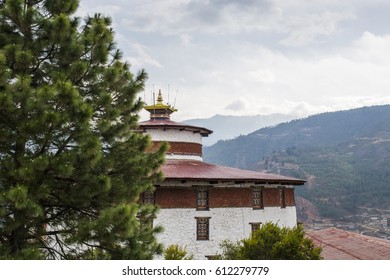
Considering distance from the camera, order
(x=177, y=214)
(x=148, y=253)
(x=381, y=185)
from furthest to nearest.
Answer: (x=381, y=185) → (x=177, y=214) → (x=148, y=253)

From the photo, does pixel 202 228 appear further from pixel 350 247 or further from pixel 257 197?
pixel 350 247

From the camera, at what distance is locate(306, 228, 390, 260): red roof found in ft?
60.5

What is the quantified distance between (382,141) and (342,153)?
64.5 ft

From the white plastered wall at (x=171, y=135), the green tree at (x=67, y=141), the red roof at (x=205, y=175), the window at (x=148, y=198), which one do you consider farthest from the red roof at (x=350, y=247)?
the green tree at (x=67, y=141)

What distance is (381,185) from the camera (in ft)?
438

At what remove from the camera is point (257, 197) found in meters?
22.6

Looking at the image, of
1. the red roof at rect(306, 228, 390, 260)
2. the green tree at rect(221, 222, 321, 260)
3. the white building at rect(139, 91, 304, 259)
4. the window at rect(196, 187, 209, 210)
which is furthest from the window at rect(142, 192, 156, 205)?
the red roof at rect(306, 228, 390, 260)

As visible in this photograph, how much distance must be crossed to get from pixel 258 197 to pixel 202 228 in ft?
13.8

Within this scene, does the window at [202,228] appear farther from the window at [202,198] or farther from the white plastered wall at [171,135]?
the white plastered wall at [171,135]

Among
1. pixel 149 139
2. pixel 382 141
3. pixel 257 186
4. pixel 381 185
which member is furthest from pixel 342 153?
pixel 149 139

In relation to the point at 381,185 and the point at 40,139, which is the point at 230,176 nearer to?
the point at 40,139

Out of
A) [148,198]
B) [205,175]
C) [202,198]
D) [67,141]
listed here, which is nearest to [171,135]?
[205,175]

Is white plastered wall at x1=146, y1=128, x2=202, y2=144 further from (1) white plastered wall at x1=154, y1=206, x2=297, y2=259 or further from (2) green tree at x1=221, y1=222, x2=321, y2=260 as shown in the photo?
(2) green tree at x1=221, y1=222, x2=321, y2=260

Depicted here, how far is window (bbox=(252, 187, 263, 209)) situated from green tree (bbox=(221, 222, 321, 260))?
30.0 feet
